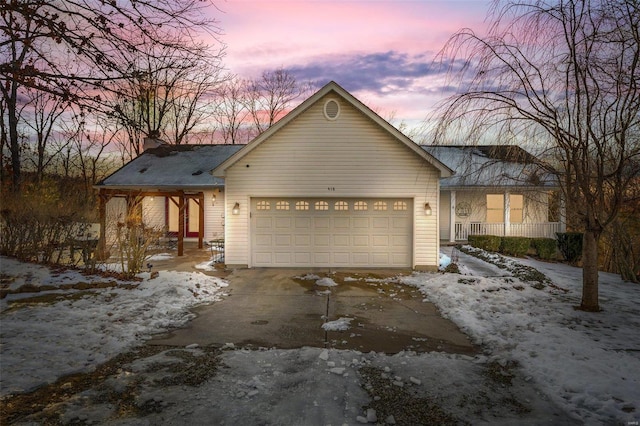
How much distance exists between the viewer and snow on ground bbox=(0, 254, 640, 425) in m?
3.80

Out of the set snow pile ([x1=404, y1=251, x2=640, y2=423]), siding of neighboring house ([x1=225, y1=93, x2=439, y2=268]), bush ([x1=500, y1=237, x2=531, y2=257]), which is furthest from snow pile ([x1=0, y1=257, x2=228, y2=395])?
bush ([x1=500, y1=237, x2=531, y2=257])

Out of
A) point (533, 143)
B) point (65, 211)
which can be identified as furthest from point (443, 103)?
point (65, 211)

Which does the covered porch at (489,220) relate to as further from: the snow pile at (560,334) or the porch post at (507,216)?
the snow pile at (560,334)

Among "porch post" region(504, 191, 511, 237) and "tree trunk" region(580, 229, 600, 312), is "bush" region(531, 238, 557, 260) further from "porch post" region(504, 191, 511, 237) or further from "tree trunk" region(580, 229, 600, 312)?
"tree trunk" region(580, 229, 600, 312)

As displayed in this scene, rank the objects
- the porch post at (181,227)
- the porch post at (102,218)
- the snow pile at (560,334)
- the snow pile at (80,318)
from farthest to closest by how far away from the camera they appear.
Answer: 1. the porch post at (181,227)
2. the porch post at (102,218)
3. the snow pile at (80,318)
4. the snow pile at (560,334)

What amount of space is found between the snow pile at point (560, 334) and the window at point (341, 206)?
3783mm

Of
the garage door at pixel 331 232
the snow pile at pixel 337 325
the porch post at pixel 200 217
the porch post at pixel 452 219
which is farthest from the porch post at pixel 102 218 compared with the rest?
the porch post at pixel 452 219

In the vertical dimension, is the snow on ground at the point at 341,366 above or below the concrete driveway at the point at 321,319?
above

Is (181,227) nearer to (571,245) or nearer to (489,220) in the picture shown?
(489,220)

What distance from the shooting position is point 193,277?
10.3 m

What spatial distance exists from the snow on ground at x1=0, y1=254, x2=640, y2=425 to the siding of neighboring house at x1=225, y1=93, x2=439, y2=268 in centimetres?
475

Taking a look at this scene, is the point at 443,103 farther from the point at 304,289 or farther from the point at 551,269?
the point at 551,269

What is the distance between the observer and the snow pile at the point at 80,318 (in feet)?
15.6

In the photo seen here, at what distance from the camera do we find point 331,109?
12602 millimetres
